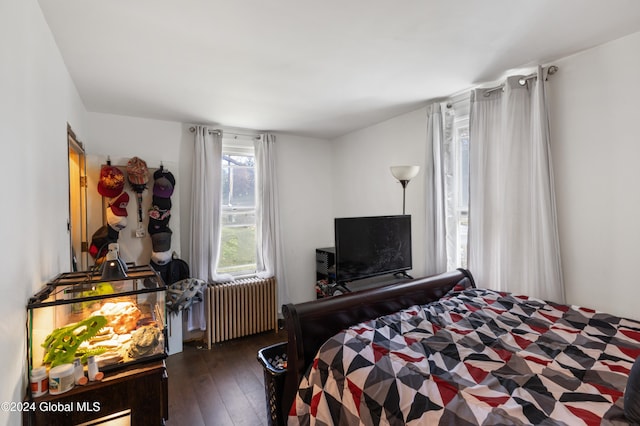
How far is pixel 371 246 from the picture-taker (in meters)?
2.56

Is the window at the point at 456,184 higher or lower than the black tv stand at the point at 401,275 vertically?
higher

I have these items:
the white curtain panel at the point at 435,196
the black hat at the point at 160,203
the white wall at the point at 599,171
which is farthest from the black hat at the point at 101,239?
the white wall at the point at 599,171

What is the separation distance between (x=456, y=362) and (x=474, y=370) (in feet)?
0.27

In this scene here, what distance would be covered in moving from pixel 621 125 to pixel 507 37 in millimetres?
927

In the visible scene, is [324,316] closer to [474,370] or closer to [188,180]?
[474,370]

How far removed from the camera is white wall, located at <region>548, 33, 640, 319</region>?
1854 mm

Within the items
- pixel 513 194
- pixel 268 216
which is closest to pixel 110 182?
pixel 268 216

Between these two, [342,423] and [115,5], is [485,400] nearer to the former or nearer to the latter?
[342,423]

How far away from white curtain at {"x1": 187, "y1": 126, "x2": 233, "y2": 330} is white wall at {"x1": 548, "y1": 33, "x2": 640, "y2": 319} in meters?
3.35

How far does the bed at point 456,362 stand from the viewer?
1.05m

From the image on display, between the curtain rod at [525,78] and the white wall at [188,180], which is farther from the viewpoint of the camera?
the white wall at [188,180]

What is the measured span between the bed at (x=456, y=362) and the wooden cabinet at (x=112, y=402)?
67 cm

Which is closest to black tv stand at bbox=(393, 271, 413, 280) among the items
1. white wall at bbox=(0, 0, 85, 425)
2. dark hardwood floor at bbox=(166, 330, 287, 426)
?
dark hardwood floor at bbox=(166, 330, 287, 426)

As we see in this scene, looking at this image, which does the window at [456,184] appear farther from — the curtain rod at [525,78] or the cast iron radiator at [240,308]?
the cast iron radiator at [240,308]
